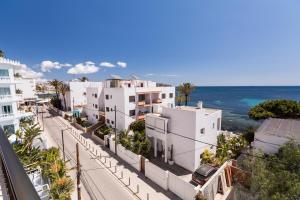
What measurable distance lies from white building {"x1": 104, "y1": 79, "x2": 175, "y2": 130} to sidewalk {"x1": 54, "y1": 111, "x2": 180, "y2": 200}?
6.65m

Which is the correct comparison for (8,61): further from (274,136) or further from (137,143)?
(274,136)

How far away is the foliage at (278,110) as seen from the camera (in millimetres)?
30406

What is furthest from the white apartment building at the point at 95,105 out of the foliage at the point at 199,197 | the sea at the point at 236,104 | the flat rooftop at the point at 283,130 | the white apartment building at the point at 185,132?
the sea at the point at 236,104

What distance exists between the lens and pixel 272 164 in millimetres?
12578

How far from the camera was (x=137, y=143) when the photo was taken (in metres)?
22.4

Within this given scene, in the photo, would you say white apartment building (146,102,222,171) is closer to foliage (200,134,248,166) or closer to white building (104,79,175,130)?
foliage (200,134,248,166)

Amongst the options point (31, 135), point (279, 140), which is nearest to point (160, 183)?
point (279, 140)

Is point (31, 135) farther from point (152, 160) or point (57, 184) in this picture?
point (152, 160)

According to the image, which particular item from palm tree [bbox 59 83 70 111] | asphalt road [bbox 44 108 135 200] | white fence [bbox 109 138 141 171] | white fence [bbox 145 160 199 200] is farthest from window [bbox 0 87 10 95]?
palm tree [bbox 59 83 70 111]

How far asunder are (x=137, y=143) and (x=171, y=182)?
301 inches

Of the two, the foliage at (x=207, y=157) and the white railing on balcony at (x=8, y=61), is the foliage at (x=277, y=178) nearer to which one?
the foliage at (x=207, y=157)

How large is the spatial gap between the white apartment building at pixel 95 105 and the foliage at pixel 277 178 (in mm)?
31338

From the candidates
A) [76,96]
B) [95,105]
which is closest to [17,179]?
[95,105]

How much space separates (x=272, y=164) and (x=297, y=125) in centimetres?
1181
